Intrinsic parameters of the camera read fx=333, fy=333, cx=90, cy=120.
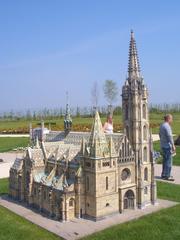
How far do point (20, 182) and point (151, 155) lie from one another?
1278 centimetres

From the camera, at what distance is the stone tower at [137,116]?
93.3 feet

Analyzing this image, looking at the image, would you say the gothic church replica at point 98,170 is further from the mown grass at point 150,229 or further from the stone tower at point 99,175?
the mown grass at point 150,229

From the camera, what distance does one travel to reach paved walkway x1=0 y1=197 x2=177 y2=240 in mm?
23797

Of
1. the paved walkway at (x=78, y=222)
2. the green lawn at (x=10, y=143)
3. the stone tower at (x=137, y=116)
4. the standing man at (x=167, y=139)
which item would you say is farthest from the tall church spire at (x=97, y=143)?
the green lawn at (x=10, y=143)

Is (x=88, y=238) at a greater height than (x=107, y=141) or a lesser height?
lesser

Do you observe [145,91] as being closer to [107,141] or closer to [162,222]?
[107,141]

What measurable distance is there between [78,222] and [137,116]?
9961mm

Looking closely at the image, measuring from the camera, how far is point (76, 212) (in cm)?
2683

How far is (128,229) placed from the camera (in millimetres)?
23938

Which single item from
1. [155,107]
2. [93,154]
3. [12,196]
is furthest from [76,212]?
[155,107]

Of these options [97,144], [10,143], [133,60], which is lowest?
[10,143]

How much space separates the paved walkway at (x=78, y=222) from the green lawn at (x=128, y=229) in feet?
2.09

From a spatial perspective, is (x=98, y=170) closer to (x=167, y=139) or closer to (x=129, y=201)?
(x=129, y=201)

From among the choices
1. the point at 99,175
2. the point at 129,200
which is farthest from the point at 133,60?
the point at 129,200
